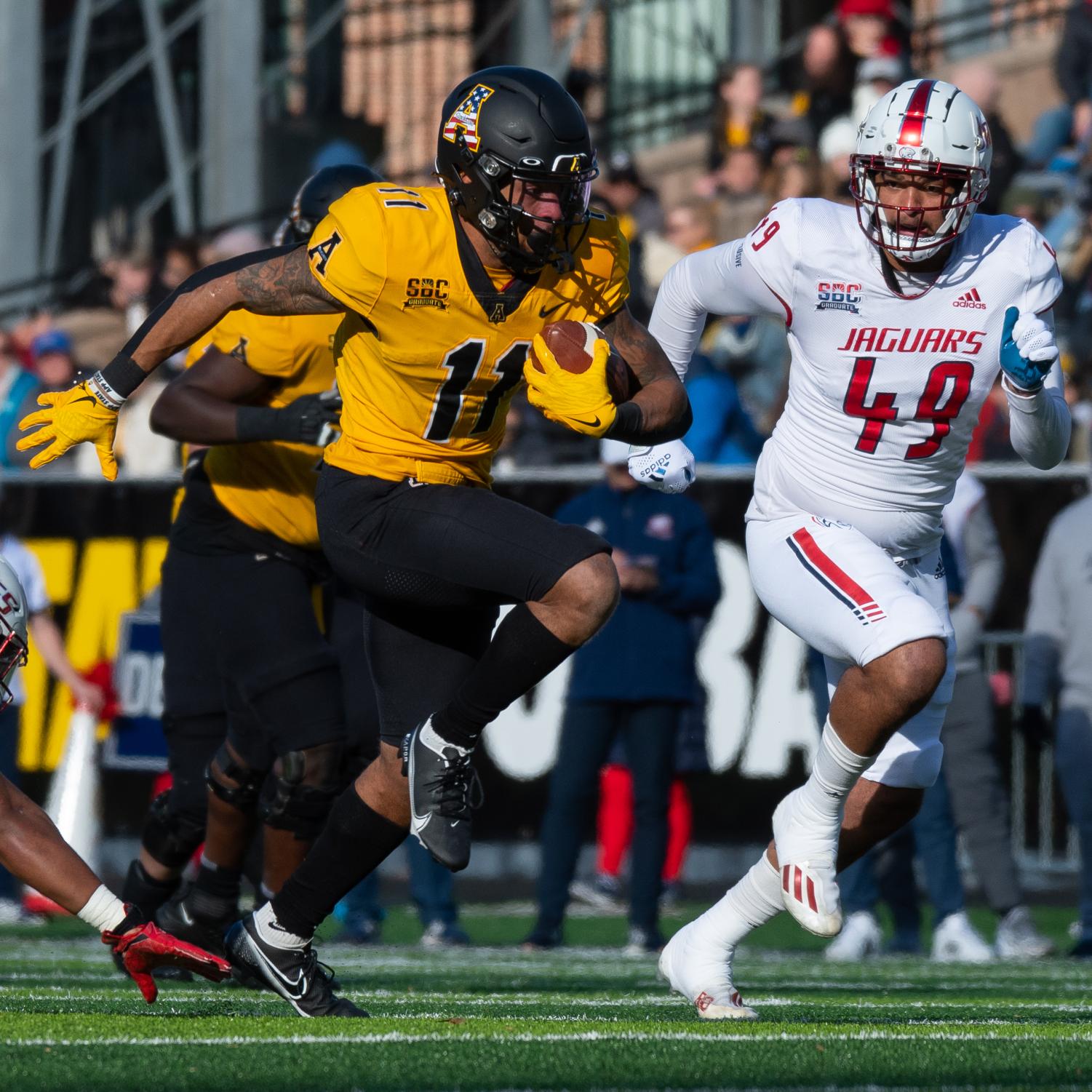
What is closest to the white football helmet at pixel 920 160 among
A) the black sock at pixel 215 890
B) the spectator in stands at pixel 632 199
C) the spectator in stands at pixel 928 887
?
the black sock at pixel 215 890

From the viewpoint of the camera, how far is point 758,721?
34.5ft

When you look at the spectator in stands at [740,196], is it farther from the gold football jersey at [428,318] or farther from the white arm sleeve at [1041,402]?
the gold football jersey at [428,318]

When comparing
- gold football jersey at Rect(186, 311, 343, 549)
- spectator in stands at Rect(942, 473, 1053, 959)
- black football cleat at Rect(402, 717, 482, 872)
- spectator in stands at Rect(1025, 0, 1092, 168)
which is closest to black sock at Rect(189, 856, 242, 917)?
gold football jersey at Rect(186, 311, 343, 549)

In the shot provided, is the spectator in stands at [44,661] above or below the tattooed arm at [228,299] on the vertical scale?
below

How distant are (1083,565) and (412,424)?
476 cm

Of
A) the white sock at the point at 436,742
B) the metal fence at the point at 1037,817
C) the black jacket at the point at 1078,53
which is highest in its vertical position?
the white sock at the point at 436,742

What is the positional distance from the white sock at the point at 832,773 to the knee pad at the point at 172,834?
2436 mm

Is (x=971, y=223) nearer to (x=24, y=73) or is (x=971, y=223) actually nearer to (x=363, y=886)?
(x=363, y=886)

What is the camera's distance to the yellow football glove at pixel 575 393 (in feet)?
16.7

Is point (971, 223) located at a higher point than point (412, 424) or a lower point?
higher

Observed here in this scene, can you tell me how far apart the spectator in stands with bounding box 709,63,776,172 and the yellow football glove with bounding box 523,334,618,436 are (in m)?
9.74

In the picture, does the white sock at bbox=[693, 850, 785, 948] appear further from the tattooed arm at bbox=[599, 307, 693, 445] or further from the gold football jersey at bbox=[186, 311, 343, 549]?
the gold football jersey at bbox=[186, 311, 343, 549]

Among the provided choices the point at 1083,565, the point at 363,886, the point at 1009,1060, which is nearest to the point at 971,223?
the point at 1009,1060

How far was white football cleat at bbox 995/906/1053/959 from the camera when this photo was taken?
9109 mm
